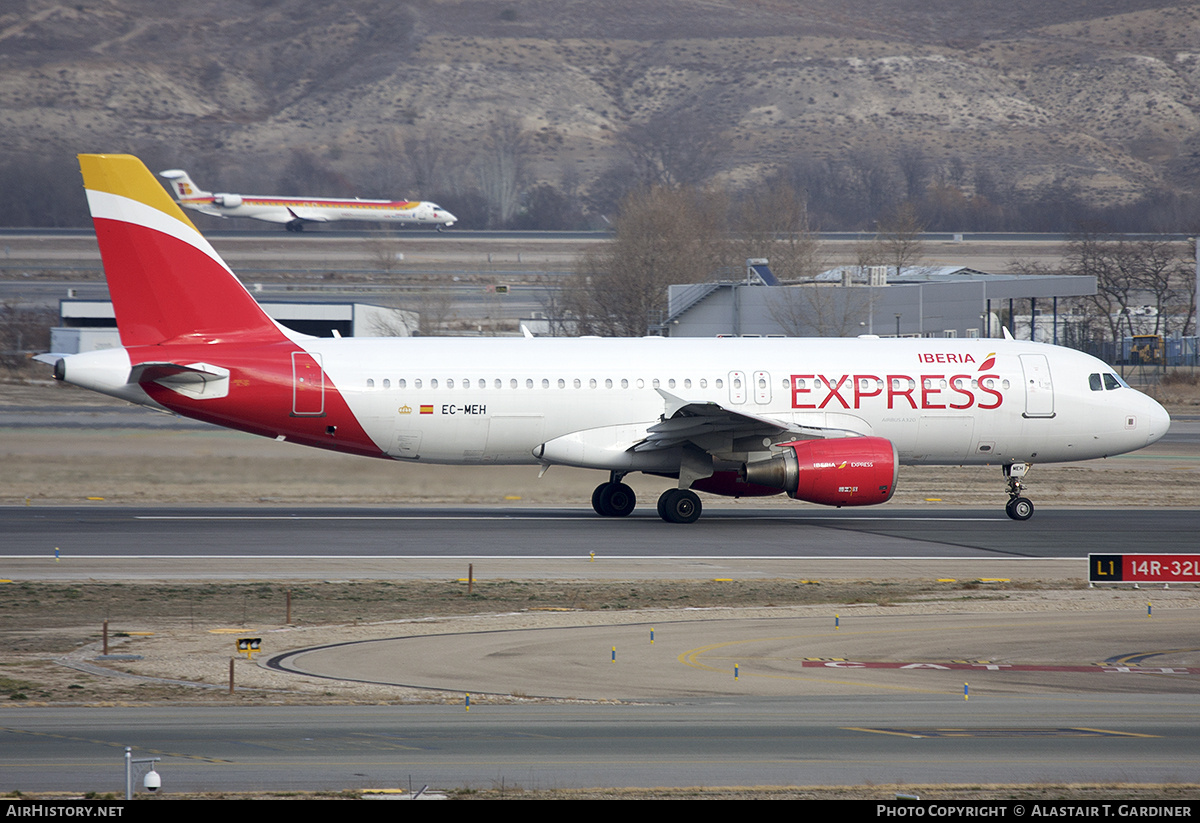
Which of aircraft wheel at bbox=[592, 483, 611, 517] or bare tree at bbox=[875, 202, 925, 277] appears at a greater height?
bare tree at bbox=[875, 202, 925, 277]

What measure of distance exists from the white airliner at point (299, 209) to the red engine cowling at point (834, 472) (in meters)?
101

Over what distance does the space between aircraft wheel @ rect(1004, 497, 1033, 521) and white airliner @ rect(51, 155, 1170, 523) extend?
42mm

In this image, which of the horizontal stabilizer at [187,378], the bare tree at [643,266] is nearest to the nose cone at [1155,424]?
the horizontal stabilizer at [187,378]

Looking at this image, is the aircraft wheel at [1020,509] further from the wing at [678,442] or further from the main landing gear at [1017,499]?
the wing at [678,442]

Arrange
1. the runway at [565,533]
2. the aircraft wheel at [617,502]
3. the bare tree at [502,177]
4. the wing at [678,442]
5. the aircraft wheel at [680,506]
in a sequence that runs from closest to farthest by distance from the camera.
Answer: the runway at [565,533]
the wing at [678,442]
the aircraft wheel at [680,506]
the aircraft wheel at [617,502]
the bare tree at [502,177]

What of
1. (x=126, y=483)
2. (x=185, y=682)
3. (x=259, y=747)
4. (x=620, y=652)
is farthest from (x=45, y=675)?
(x=126, y=483)

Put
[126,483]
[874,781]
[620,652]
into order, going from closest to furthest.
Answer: [874,781], [620,652], [126,483]

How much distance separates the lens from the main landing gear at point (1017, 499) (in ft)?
98.5

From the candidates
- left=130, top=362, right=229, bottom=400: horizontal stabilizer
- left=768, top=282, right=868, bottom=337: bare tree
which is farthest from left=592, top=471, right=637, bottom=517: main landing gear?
left=768, top=282, right=868, bottom=337: bare tree

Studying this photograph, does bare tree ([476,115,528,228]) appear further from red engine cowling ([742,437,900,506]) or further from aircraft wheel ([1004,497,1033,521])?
red engine cowling ([742,437,900,506])

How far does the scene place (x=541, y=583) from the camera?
2183 centimetres

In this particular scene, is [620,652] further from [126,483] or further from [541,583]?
[126,483]

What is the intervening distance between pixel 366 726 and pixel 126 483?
2470 centimetres

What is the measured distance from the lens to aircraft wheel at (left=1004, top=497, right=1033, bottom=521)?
3002 centimetres
